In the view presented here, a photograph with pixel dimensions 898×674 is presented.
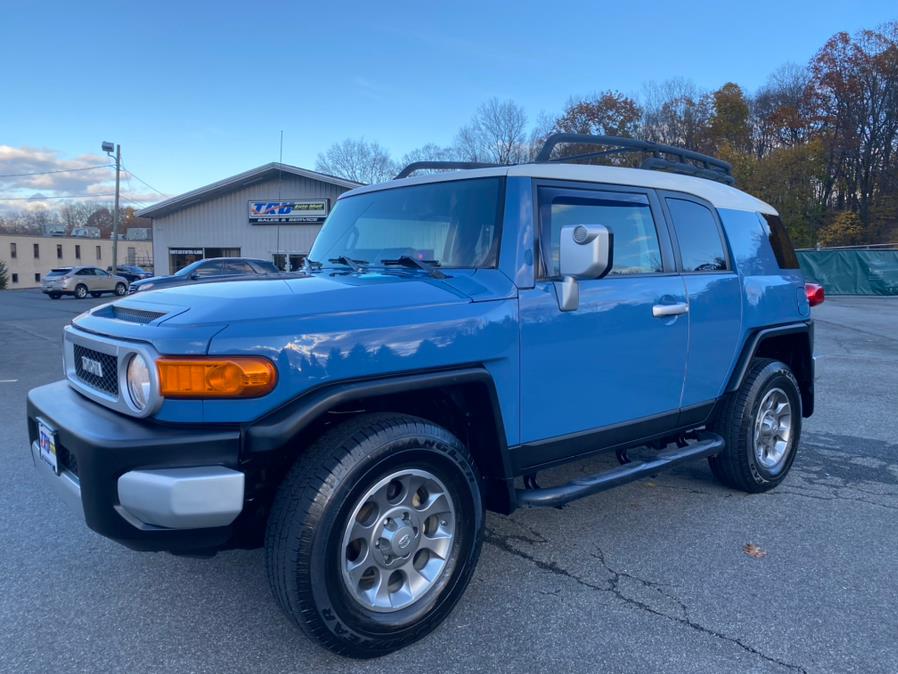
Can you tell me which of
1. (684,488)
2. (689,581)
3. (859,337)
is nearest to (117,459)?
(689,581)

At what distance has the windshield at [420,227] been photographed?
320cm

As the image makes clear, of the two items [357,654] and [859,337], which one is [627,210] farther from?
[859,337]

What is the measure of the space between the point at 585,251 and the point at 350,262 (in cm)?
135

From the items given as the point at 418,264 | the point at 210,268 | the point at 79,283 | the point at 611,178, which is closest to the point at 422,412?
the point at 418,264

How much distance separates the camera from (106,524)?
2340mm

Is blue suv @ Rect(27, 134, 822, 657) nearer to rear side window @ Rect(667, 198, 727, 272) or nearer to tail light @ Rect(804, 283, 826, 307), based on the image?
rear side window @ Rect(667, 198, 727, 272)

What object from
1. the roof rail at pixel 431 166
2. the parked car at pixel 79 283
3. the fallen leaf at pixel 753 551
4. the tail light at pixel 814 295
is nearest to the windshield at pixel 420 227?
the roof rail at pixel 431 166

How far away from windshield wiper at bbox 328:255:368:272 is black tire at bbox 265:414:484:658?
1071mm

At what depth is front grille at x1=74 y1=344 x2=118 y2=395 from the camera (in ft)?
8.68

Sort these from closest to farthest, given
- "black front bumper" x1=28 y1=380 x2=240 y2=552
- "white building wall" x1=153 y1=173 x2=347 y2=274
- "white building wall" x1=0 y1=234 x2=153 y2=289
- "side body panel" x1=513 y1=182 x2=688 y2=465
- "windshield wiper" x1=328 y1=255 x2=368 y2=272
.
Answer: "black front bumper" x1=28 y1=380 x2=240 y2=552, "side body panel" x1=513 y1=182 x2=688 y2=465, "windshield wiper" x1=328 y1=255 x2=368 y2=272, "white building wall" x1=153 y1=173 x2=347 y2=274, "white building wall" x1=0 y1=234 x2=153 y2=289

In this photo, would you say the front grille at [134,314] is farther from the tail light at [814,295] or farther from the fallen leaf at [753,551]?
the tail light at [814,295]

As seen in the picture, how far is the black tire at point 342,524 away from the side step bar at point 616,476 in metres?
0.50

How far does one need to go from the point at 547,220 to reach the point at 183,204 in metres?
32.1

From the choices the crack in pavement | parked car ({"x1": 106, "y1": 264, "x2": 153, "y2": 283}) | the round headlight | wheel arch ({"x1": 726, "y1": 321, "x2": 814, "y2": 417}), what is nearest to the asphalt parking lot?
the crack in pavement
